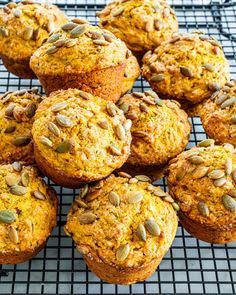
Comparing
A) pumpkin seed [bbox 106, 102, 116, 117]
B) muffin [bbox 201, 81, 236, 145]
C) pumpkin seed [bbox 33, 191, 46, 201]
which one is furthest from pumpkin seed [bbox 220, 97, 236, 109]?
pumpkin seed [bbox 33, 191, 46, 201]

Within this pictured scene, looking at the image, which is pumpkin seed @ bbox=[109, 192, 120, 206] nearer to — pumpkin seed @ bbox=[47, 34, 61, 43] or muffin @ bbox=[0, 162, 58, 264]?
muffin @ bbox=[0, 162, 58, 264]

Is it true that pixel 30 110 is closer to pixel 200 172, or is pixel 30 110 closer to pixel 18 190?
pixel 18 190

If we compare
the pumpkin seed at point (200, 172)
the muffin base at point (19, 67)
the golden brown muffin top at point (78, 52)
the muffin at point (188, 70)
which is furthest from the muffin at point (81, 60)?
the pumpkin seed at point (200, 172)

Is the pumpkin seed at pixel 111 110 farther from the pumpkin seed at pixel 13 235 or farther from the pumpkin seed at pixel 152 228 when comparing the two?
the pumpkin seed at pixel 13 235

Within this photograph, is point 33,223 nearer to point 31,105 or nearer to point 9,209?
point 9,209

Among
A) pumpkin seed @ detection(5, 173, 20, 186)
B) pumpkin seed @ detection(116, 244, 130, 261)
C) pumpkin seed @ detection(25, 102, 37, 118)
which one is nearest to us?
pumpkin seed @ detection(116, 244, 130, 261)

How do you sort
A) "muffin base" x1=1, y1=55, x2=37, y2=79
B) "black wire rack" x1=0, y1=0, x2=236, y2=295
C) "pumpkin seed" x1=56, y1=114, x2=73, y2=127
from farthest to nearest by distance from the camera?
"muffin base" x1=1, y1=55, x2=37, y2=79 < "black wire rack" x1=0, y1=0, x2=236, y2=295 < "pumpkin seed" x1=56, y1=114, x2=73, y2=127

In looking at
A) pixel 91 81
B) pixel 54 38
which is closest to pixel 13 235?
pixel 91 81
